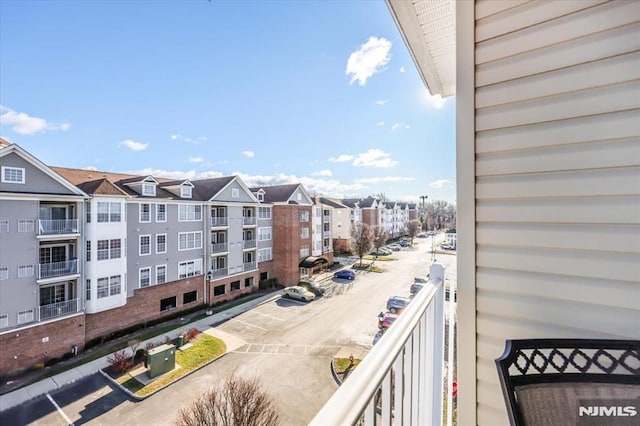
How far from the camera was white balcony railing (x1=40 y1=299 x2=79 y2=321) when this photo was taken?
5098mm

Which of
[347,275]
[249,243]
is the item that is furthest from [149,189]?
[347,275]

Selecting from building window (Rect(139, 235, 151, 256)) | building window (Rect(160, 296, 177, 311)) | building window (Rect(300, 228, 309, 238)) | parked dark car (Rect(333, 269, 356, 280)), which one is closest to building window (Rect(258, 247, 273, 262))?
building window (Rect(300, 228, 309, 238))

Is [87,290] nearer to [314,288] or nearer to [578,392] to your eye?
[314,288]

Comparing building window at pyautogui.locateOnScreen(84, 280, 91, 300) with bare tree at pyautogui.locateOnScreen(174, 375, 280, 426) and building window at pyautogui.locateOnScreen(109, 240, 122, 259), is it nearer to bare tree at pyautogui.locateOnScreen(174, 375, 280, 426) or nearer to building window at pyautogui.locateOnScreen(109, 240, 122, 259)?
building window at pyautogui.locateOnScreen(109, 240, 122, 259)

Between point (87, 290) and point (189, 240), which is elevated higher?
point (189, 240)

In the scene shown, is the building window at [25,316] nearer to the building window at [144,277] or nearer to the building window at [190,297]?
the building window at [144,277]

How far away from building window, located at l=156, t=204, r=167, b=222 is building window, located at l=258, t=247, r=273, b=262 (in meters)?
4.06

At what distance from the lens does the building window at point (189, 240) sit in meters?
7.86

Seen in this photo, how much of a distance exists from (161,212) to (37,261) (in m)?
2.73

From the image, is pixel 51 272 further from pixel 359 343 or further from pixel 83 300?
pixel 359 343

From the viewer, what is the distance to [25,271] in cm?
480

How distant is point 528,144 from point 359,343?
4.24m

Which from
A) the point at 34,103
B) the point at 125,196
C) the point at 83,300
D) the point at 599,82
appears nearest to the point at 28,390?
the point at 83,300

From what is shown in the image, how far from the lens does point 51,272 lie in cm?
512
